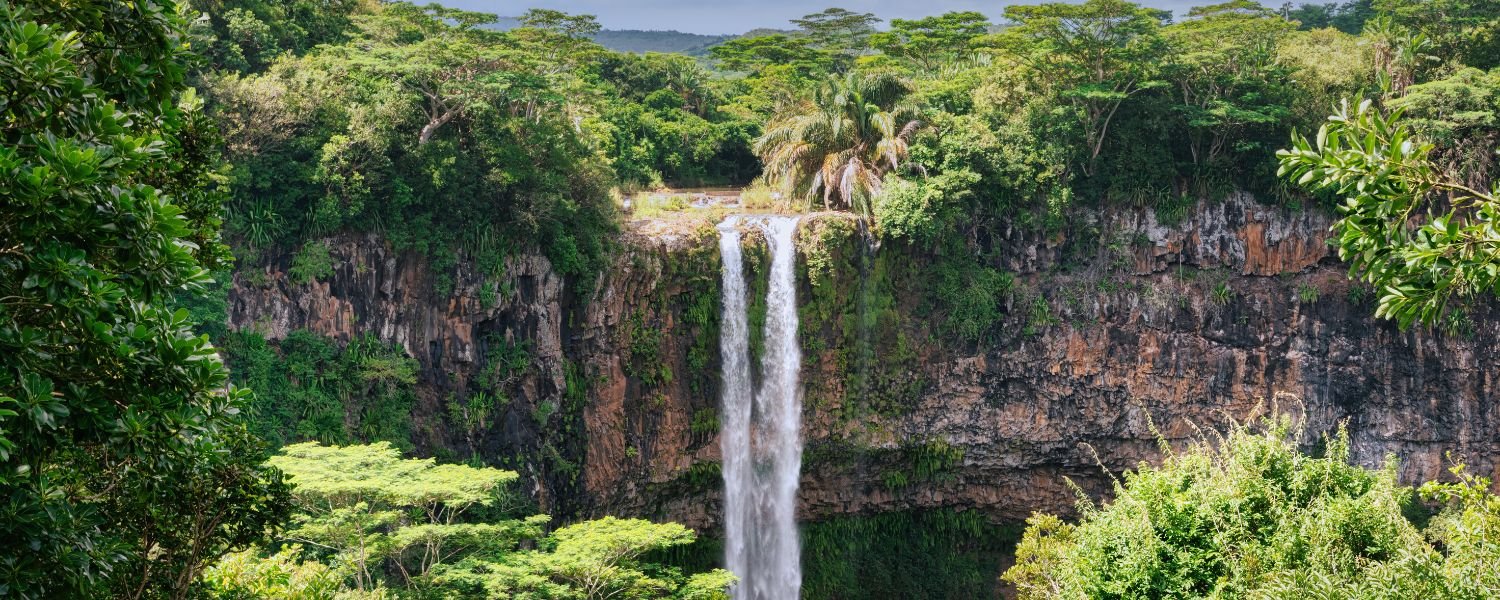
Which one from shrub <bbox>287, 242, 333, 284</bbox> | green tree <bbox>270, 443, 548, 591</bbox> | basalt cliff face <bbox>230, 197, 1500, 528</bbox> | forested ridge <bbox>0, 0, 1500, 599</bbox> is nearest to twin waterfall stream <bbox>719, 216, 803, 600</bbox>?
basalt cliff face <bbox>230, 197, 1500, 528</bbox>

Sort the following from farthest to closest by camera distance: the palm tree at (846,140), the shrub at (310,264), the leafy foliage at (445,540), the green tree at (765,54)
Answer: the green tree at (765,54) < the palm tree at (846,140) < the shrub at (310,264) < the leafy foliage at (445,540)

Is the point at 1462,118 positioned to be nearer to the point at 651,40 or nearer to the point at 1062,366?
the point at 1062,366

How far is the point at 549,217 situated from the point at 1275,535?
44.0ft

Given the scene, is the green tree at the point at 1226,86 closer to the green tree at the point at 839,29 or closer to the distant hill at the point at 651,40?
the green tree at the point at 839,29

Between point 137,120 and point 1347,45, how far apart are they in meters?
25.2

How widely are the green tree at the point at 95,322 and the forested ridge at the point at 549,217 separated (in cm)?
2

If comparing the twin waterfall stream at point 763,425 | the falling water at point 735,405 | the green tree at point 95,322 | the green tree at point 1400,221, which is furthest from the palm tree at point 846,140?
the green tree at point 95,322

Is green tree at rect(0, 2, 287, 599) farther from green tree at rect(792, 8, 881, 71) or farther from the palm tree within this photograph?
green tree at rect(792, 8, 881, 71)

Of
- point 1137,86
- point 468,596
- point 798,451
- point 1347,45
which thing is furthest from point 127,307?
point 1347,45

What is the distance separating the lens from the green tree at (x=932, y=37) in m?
33.1

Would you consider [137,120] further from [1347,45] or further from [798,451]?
[1347,45]

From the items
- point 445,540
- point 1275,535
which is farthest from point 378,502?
point 1275,535

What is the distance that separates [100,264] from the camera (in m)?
5.11

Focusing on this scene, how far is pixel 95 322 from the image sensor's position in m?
4.76
